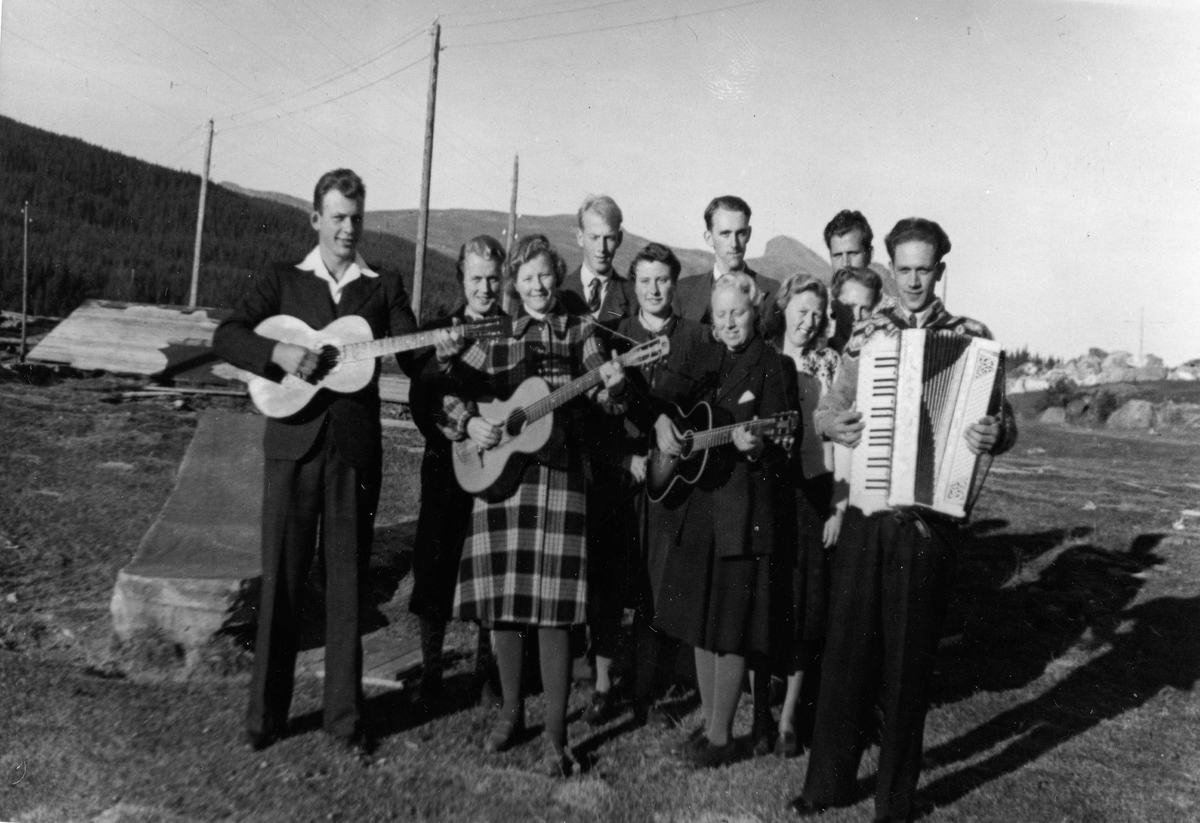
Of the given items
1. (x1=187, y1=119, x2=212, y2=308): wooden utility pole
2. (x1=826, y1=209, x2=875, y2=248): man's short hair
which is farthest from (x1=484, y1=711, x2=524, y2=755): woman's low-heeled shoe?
(x1=187, y1=119, x2=212, y2=308): wooden utility pole

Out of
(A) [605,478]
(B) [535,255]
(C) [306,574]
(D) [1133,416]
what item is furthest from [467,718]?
(D) [1133,416]

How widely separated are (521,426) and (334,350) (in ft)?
2.75

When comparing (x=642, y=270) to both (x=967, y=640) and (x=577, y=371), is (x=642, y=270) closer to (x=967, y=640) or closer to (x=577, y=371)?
(x=577, y=371)

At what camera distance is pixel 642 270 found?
4.46 m

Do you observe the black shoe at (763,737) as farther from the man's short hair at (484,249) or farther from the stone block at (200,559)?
the stone block at (200,559)

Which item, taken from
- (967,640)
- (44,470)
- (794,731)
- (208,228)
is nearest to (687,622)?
(794,731)

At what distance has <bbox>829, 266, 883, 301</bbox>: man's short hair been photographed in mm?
4570

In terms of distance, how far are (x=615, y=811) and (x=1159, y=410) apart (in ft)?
55.9

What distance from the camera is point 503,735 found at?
13.0 ft

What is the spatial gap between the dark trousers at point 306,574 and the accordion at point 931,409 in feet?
6.91

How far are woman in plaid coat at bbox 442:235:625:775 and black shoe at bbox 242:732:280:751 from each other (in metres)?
0.91

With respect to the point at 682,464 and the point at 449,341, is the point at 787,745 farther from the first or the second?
the point at 449,341

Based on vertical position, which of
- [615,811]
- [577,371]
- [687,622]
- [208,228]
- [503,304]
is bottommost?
[615,811]

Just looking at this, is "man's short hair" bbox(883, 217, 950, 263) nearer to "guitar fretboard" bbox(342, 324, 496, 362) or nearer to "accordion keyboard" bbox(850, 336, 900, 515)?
"accordion keyboard" bbox(850, 336, 900, 515)
